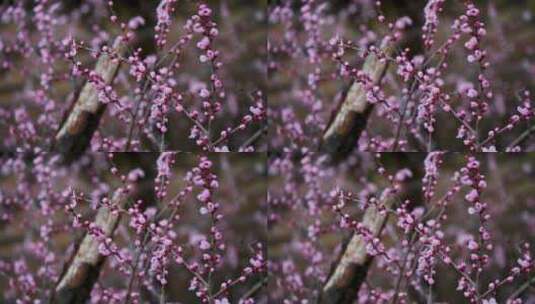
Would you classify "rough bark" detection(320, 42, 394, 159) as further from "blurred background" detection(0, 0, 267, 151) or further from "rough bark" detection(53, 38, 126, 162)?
"rough bark" detection(53, 38, 126, 162)

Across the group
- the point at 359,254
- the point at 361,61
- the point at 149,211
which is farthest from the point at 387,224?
the point at 149,211

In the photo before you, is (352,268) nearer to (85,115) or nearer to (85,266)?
(85,266)

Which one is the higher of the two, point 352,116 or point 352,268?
point 352,116

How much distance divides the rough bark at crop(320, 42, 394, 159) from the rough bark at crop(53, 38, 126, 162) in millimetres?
756

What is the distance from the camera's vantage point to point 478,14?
262 centimetres

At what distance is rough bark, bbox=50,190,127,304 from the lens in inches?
109

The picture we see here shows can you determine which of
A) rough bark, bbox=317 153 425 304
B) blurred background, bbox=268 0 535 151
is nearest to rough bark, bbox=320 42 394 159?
blurred background, bbox=268 0 535 151

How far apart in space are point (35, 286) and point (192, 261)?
0.58 m

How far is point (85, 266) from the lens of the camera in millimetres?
2797

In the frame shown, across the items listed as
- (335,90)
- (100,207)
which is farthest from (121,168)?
(335,90)

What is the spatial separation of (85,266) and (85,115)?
0.51m

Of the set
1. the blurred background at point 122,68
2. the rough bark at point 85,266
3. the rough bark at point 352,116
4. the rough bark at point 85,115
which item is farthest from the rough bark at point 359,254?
the rough bark at point 85,115

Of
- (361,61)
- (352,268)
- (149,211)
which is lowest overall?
(352,268)

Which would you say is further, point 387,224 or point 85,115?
point 85,115
